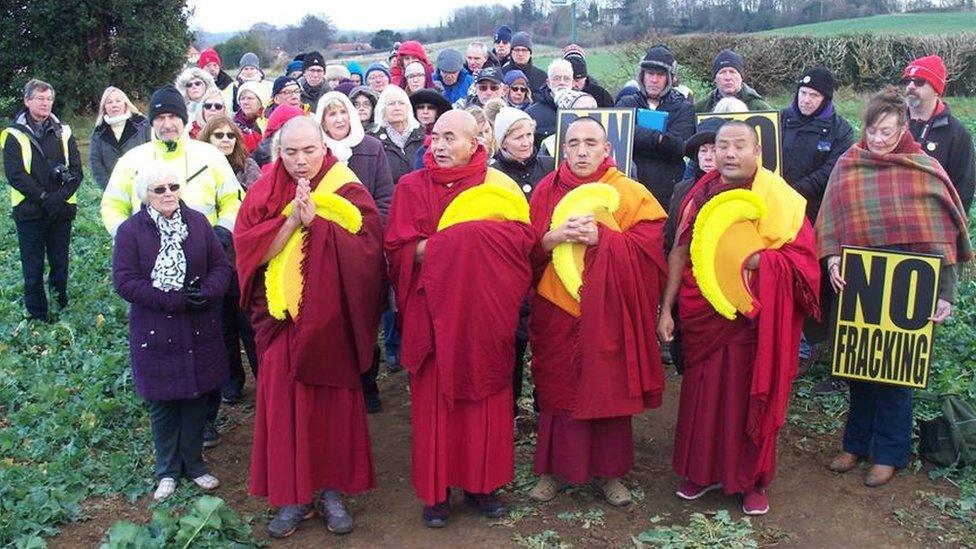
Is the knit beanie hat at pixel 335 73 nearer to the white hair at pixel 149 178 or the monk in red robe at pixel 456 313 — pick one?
the white hair at pixel 149 178

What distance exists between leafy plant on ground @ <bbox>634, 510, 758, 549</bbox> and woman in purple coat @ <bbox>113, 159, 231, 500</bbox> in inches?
103

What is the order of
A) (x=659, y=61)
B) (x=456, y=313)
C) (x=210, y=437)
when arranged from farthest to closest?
(x=659, y=61) < (x=210, y=437) < (x=456, y=313)

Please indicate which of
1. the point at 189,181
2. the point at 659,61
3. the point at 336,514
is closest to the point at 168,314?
the point at 189,181

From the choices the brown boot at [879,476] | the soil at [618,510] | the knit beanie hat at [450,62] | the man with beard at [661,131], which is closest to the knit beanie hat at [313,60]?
the knit beanie hat at [450,62]

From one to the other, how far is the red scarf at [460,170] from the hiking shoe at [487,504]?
1717mm

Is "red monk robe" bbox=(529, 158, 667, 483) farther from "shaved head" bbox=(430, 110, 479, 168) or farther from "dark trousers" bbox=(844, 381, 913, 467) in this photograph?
"dark trousers" bbox=(844, 381, 913, 467)

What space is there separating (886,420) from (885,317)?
63cm

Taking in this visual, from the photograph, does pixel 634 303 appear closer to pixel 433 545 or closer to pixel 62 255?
pixel 433 545

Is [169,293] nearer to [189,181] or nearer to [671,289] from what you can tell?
[189,181]

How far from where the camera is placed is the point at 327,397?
470 cm

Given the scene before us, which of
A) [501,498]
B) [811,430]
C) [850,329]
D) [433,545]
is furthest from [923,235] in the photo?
[433,545]

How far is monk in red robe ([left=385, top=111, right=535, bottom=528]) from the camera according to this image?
14.7 feet

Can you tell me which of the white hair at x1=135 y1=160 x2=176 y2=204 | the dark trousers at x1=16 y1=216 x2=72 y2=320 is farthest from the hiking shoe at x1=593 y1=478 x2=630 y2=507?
the dark trousers at x1=16 y1=216 x2=72 y2=320

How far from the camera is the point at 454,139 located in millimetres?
4594
